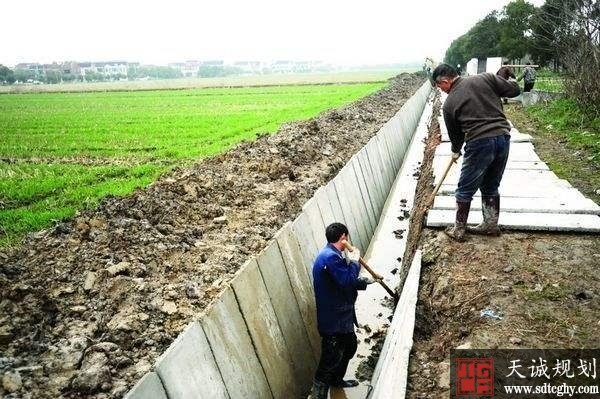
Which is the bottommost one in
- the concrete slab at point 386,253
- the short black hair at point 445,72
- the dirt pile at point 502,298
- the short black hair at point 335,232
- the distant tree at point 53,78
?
the concrete slab at point 386,253

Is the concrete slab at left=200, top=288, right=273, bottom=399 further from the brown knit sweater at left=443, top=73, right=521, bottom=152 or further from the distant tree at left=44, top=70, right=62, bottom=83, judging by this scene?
the distant tree at left=44, top=70, right=62, bottom=83

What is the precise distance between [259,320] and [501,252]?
2901mm

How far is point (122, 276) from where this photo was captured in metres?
4.54

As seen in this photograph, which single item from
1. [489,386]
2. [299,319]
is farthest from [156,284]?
[489,386]

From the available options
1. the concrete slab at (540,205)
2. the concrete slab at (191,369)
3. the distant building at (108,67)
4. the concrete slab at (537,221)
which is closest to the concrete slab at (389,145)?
the concrete slab at (540,205)

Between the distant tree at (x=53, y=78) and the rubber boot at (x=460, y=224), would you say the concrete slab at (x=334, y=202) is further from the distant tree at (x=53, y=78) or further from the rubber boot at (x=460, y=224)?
the distant tree at (x=53, y=78)

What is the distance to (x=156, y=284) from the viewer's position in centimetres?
462

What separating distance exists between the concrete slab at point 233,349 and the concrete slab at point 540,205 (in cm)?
352

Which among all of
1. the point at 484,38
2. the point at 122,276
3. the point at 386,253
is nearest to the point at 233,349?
the point at 122,276

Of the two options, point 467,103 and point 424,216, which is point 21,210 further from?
point 467,103

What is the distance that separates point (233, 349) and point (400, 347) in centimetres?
157

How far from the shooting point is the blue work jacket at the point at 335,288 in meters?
4.46

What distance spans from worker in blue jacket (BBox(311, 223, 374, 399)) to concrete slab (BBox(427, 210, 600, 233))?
5.68 feet

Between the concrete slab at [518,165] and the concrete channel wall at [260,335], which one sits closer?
the concrete channel wall at [260,335]
